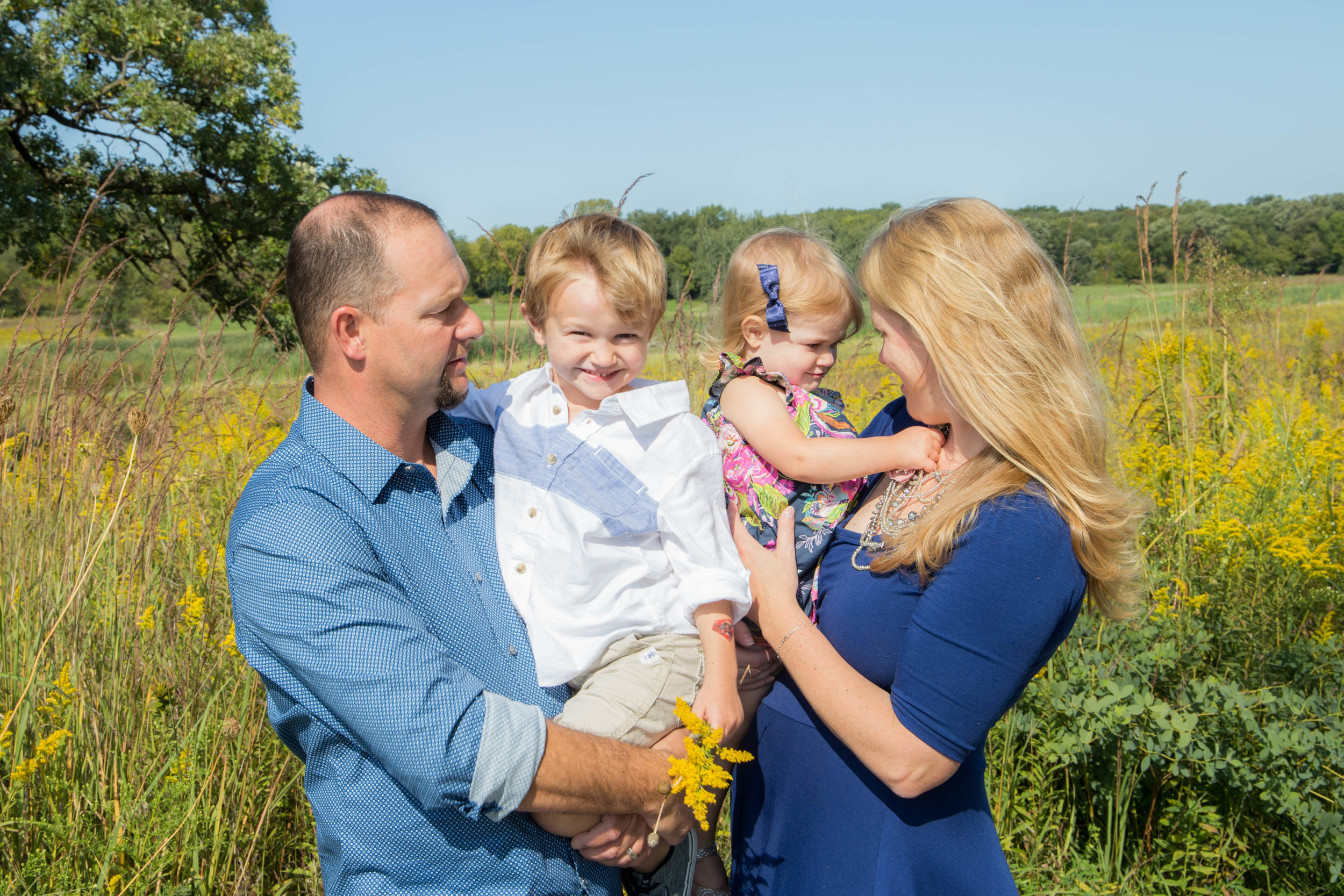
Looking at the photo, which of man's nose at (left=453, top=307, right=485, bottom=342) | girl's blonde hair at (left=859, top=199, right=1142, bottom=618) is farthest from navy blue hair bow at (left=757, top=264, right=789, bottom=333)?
man's nose at (left=453, top=307, right=485, bottom=342)

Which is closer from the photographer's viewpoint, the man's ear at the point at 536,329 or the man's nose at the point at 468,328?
the man's nose at the point at 468,328

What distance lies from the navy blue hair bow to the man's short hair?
0.95 meters

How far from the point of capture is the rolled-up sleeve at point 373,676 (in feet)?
4.41

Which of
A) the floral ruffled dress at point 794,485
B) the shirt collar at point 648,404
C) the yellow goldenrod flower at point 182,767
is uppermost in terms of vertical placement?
the shirt collar at point 648,404

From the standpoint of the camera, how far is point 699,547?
72.0 inches

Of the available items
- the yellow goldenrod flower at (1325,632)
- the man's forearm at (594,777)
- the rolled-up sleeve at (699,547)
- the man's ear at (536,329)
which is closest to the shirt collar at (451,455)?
the man's ear at (536,329)

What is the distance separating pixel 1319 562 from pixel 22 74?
15.9 meters

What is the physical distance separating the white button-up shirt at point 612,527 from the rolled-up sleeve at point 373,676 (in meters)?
0.35

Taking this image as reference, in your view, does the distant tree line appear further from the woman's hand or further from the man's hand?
the man's hand

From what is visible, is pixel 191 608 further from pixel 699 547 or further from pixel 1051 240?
pixel 1051 240

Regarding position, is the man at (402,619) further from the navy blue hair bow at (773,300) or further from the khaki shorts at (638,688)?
the navy blue hair bow at (773,300)

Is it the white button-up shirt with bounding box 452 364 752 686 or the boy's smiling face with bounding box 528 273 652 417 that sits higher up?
the boy's smiling face with bounding box 528 273 652 417

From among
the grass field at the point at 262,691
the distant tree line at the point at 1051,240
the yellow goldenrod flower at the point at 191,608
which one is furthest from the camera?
the distant tree line at the point at 1051,240

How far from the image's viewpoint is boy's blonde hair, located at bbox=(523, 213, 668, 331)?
1993 millimetres
